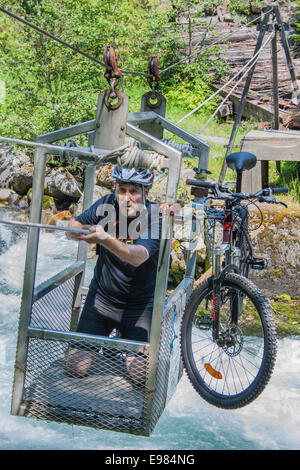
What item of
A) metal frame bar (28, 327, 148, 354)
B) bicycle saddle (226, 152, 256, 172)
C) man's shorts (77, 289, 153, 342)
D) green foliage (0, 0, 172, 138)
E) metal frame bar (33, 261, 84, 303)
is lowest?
metal frame bar (28, 327, 148, 354)

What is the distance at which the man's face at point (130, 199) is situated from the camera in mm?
3434

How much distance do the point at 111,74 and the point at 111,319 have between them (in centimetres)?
152

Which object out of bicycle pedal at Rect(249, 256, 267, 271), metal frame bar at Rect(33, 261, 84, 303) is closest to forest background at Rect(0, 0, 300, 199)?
bicycle pedal at Rect(249, 256, 267, 271)

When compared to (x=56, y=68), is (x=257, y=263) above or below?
below

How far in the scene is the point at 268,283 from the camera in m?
6.93

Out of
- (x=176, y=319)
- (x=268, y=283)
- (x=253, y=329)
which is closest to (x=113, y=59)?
(x=176, y=319)

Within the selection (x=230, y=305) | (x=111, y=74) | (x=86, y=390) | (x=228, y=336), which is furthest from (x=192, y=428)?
(x=111, y=74)

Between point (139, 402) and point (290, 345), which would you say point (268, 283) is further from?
point (139, 402)

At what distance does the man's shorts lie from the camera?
3576 millimetres

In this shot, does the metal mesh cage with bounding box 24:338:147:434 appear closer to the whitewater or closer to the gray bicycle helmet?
the whitewater

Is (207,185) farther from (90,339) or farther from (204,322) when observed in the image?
(90,339)

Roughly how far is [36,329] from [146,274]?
799 mm

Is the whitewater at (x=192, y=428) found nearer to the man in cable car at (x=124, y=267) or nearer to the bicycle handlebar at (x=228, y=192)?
the man in cable car at (x=124, y=267)

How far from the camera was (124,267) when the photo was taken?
359cm
